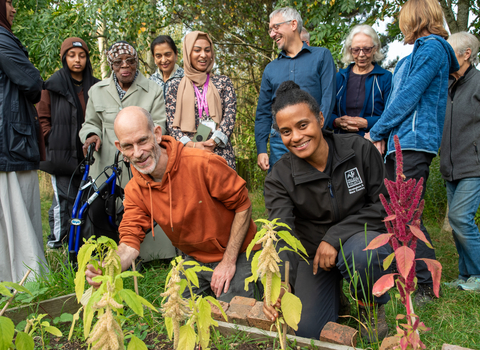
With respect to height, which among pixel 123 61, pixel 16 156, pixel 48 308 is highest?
pixel 123 61

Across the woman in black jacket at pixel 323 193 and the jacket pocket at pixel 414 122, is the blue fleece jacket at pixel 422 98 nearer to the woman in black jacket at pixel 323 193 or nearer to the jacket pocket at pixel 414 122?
the jacket pocket at pixel 414 122

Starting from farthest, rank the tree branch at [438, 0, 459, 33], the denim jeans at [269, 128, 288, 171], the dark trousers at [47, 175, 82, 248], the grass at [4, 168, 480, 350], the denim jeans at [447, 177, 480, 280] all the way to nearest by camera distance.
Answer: the tree branch at [438, 0, 459, 33]
the dark trousers at [47, 175, 82, 248]
the denim jeans at [269, 128, 288, 171]
the denim jeans at [447, 177, 480, 280]
the grass at [4, 168, 480, 350]

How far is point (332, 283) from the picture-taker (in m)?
2.53

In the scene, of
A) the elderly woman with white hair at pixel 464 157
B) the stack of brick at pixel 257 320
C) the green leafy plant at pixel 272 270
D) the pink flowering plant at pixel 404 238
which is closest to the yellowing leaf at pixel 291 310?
the green leafy plant at pixel 272 270

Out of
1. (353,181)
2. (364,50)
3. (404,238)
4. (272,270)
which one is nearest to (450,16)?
(364,50)

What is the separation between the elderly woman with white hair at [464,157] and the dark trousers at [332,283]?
1.10m

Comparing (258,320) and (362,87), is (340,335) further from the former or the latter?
(362,87)

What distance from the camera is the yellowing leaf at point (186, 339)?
124cm

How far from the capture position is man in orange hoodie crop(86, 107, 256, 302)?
2438 mm

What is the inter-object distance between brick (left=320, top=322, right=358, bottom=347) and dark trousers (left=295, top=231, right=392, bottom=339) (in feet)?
1.11

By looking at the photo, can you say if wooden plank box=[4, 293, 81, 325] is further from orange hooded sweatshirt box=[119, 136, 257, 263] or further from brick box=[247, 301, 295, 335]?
brick box=[247, 301, 295, 335]

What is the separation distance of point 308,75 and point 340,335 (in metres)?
2.48

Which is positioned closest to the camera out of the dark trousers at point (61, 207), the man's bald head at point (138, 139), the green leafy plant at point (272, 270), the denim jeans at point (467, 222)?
the green leafy plant at point (272, 270)

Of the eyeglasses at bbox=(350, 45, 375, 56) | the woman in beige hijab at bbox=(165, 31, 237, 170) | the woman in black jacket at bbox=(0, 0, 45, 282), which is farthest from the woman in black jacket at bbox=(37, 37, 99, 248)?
the eyeglasses at bbox=(350, 45, 375, 56)
